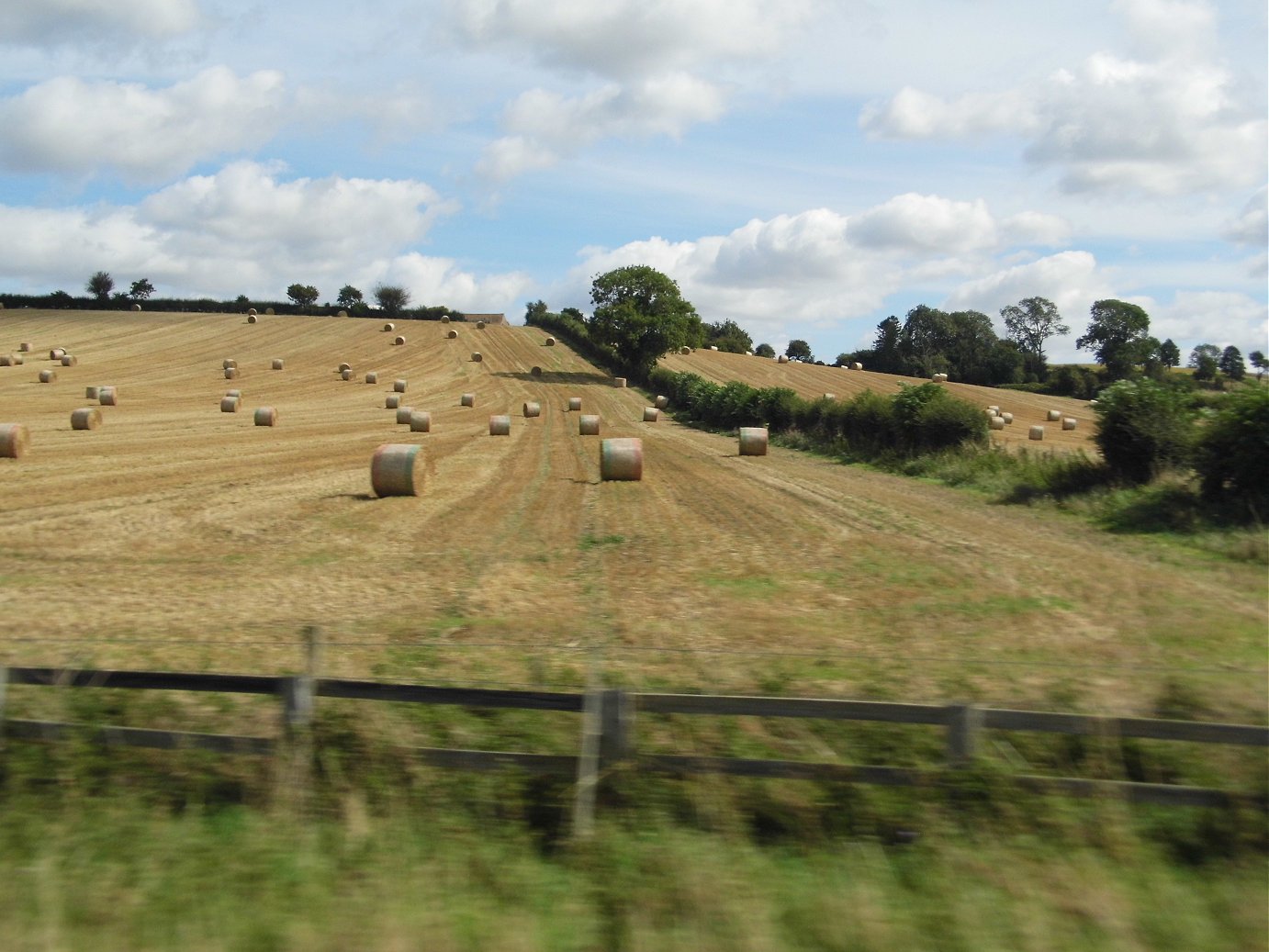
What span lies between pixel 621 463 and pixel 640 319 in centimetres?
5249

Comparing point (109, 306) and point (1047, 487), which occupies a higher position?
point (109, 306)

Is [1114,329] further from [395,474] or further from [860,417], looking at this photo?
[395,474]

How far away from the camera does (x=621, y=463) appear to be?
88.8ft

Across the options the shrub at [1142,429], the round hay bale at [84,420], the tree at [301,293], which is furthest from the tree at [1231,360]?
the tree at [301,293]

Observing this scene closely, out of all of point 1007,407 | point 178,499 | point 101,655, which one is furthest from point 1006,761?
point 1007,407

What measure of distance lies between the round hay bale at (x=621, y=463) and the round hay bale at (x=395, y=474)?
510cm

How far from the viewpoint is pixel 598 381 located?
76.2 metres

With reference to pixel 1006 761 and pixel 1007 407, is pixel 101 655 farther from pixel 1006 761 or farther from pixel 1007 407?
pixel 1007 407

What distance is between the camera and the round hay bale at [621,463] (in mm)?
27047

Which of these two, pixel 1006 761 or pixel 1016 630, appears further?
pixel 1016 630

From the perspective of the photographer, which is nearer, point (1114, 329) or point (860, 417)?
point (860, 417)

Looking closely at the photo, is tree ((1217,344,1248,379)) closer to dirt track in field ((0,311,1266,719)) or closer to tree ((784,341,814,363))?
dirt track in field ((0,311,1266,719))

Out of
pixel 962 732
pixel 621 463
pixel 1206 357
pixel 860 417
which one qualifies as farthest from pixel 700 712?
pixel 1206 357

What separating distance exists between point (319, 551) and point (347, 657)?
26.4 feet
